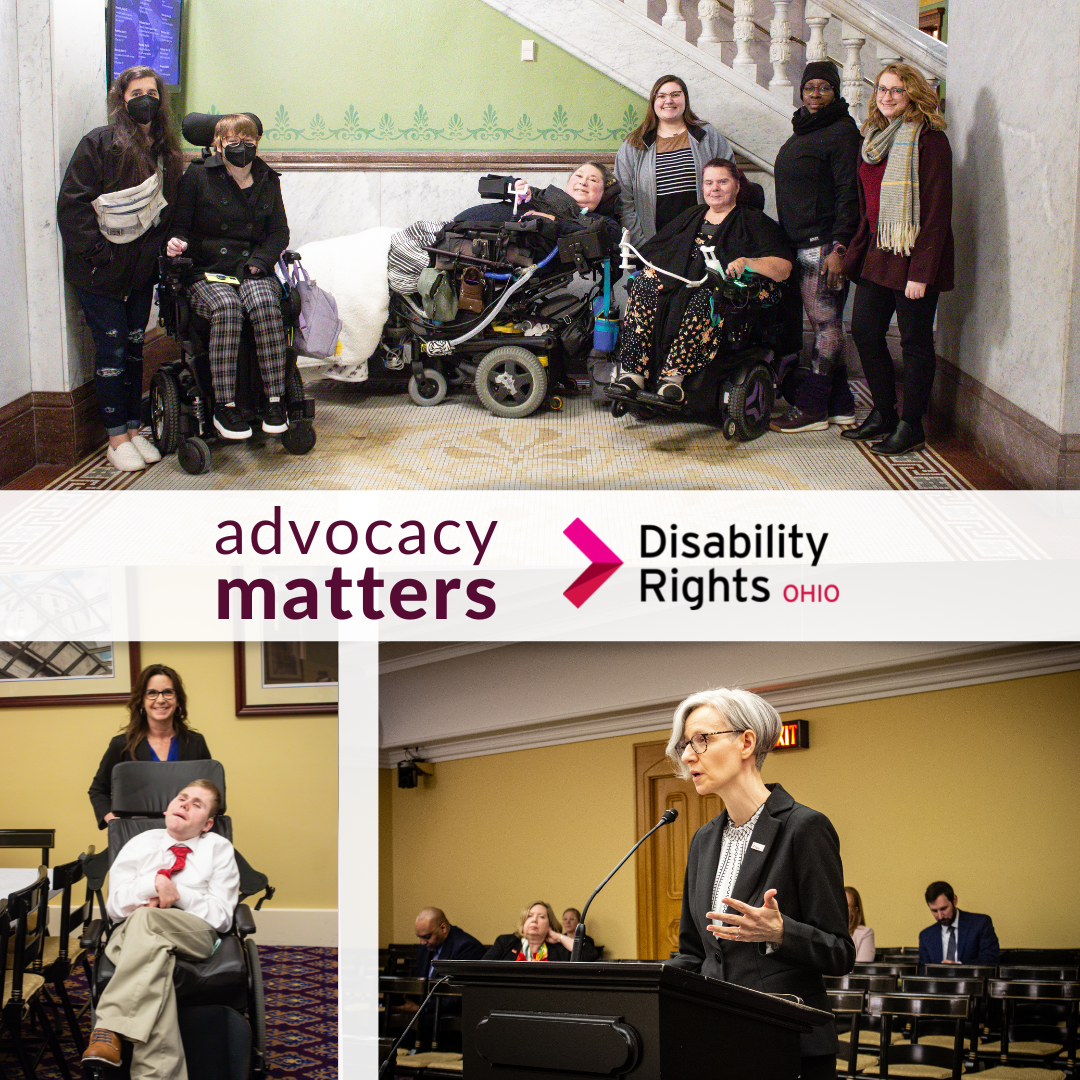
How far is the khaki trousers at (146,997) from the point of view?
3197 millimetres

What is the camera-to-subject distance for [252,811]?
372cm

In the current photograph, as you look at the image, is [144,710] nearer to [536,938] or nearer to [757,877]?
[536,938]

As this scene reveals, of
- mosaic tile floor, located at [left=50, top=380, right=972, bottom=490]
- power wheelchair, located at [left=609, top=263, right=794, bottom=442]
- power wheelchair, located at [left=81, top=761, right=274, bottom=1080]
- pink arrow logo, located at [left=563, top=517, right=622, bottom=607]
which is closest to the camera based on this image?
power wheelchair, located at [left=81, top=761, right=274, bottom=1080]

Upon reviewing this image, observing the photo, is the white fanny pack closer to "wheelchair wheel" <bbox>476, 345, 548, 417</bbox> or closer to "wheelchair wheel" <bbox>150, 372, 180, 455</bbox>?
"wheelchair wheel" <bbox>150, 372, 180, 455</bbox>

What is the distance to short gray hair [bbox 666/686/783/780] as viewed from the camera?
2193 mm

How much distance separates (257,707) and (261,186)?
6.54ft

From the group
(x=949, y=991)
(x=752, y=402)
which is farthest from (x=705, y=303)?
(x=949, y=991)

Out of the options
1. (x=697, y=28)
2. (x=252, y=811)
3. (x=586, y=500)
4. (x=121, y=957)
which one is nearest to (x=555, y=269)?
(x=586, y=500)

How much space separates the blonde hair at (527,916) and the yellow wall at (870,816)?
0.11 feet

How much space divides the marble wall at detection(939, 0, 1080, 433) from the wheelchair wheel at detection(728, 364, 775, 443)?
776 millimetres

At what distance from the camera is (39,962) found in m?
3.64

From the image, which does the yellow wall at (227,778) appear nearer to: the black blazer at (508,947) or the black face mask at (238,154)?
the black blazer at (508,947)


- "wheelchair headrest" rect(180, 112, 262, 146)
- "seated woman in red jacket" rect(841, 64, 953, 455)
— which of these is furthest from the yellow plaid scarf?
"wheelchair headrest" rect(180, 112, 262, 146)

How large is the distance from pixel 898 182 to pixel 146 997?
138 inches
